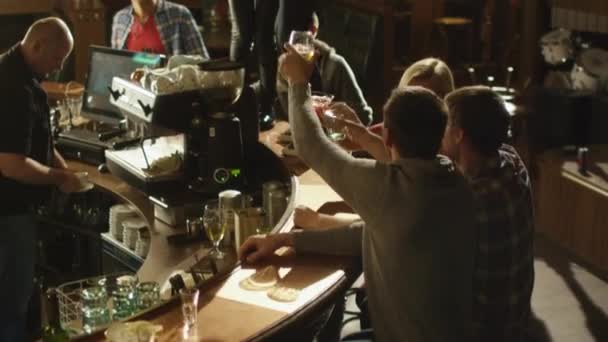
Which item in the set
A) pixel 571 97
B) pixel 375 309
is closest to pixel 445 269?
pixel 375 309

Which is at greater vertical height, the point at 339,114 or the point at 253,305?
the point at 339,114

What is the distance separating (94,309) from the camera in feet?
7.71

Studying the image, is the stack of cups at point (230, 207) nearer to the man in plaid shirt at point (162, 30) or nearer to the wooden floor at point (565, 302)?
the wooden floor at point (565, 302)

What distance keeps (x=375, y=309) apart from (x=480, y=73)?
232 inches

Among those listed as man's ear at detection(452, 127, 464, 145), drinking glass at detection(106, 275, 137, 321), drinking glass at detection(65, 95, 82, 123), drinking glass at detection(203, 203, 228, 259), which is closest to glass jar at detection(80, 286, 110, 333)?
drinking glass at detection(106, 275, 137, 321)

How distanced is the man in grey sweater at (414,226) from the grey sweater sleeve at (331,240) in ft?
0.74

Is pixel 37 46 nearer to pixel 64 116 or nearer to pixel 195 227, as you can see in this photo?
pixel 195 227

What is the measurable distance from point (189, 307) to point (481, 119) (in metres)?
0.98

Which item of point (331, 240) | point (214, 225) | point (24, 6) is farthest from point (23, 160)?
point (24, 6)

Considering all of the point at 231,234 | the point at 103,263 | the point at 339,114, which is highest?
the point at 339,114

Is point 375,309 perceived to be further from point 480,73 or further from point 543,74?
point 480,73

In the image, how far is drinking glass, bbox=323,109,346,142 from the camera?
2.92 meters

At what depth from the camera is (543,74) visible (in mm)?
6430

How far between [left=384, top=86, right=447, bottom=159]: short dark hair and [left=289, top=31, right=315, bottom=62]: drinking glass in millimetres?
484
